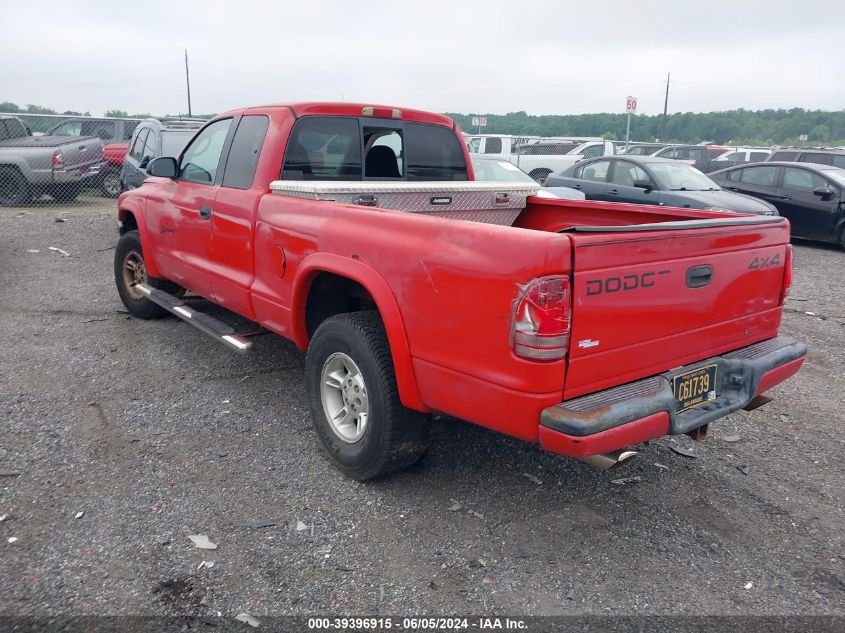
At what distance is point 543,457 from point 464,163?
2.48 metres

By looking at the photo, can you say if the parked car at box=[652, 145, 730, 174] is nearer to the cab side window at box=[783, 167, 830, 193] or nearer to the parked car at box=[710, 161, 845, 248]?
the parked car at box=[710, 161, 845, 248]

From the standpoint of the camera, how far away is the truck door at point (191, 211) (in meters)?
4.99

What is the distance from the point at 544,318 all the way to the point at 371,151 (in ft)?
8.61

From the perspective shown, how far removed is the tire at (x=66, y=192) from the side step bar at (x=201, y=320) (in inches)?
387

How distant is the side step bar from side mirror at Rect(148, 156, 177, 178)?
3.34ft

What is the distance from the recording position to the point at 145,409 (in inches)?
183

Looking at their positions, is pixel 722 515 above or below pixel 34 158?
below

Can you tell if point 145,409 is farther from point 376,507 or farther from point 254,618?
point 254,618

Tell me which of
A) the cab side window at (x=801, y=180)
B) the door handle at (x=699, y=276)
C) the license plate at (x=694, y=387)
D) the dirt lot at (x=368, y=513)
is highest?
the door handle at (x=699, y=276)

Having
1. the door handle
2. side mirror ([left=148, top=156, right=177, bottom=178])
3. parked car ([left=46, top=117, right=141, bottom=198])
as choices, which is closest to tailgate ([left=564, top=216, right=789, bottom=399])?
the door handle

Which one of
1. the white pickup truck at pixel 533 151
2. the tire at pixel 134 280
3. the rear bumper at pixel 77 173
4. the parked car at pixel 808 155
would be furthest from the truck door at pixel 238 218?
the white pickup truck at pixel 533 151

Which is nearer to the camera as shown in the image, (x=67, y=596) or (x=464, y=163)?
(x=67, y=596)

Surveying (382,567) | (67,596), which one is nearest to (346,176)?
(382,567)

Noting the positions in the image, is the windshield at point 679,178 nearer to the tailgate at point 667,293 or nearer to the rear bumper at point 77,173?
the tailgate at point 667,293
